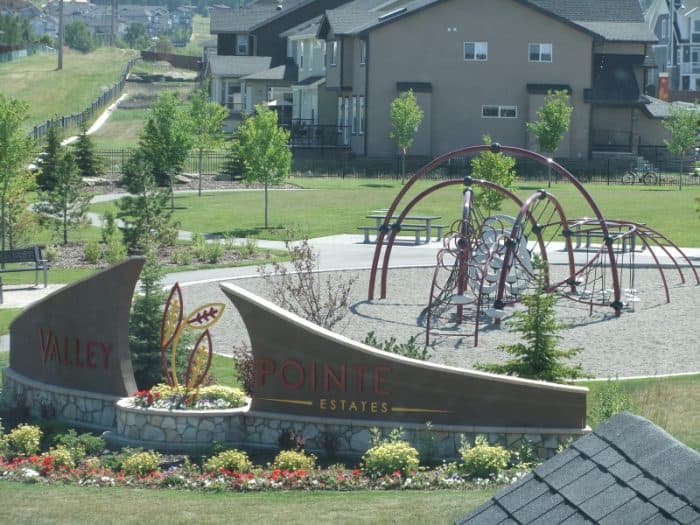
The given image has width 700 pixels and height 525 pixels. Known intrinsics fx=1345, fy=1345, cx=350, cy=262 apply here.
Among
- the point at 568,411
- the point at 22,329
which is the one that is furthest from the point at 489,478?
the point at 22,329

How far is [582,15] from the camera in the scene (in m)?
73.2

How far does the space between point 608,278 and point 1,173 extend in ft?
50.2

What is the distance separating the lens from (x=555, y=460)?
6.22 m

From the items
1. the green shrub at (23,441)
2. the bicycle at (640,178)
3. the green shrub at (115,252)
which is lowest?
the green shrub at (23,441)

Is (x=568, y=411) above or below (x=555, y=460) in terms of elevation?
below

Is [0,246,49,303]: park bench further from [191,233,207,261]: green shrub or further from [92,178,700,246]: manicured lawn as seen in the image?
[92,178,700,246]: manicured lawn

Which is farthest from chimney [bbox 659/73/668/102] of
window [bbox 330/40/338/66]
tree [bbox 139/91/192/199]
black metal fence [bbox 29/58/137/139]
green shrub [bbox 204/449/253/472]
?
green shrub [bbox 204/449/253/472]

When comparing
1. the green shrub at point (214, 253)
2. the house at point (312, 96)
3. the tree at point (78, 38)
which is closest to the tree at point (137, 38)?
the tree at point (78, 38)

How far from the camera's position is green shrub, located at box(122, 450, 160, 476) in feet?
46.3

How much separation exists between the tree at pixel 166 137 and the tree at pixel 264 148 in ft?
19.4

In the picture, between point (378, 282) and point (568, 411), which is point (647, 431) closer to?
point (568, 411)

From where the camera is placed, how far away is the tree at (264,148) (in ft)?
137

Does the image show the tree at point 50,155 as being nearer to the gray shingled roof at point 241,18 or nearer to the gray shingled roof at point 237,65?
the gray shingled roof at point 237,65

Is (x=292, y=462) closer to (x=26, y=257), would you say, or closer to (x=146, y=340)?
(x=146, y=340)
